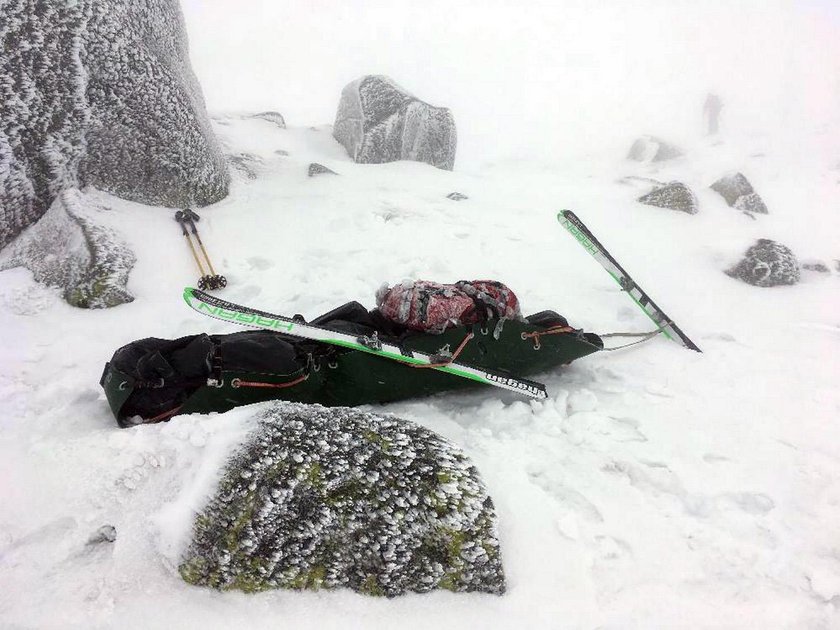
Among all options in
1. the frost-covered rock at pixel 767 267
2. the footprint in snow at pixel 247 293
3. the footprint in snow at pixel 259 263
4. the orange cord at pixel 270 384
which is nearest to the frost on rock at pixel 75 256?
the footprint in snow at pixel 247 293

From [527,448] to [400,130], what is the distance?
13.1 meters

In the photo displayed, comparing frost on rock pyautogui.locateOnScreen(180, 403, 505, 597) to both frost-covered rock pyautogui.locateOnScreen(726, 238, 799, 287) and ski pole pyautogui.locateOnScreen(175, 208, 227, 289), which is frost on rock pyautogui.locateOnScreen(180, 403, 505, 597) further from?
frost-covered rock pyautogui.locateOnScreen(726, 238, 799, 287)

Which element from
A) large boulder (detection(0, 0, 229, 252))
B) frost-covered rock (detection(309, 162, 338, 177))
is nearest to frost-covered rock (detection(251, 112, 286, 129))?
frost-covered rock (detection(309, 162, 338, 177))

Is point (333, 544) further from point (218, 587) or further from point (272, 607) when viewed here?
point (218, 587)

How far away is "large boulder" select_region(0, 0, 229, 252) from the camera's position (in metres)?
6.53

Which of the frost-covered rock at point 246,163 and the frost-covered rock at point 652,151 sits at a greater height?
the frost-covered rock at point 652,151

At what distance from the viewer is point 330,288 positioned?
6.72 meters

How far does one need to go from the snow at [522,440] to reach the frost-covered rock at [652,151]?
39.0 ft

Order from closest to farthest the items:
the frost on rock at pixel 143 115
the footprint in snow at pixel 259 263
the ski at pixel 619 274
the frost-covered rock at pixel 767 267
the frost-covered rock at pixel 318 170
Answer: the ski at pixel 619 274, the footprint in snow at pixel 259 263, the frost on rock at pixel 143 115, the frost-covered rock at pixel 767 267, the frost-covered rock at pixel 318 170

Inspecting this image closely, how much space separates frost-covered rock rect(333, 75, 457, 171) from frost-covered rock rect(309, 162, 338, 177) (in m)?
3.14

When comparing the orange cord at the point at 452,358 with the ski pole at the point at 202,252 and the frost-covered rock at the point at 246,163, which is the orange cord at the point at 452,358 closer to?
the ski pole at the point at 202,252

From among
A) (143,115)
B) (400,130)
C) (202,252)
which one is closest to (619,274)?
(202,252)

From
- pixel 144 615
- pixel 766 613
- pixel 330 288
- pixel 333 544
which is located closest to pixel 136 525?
pixel 144 615

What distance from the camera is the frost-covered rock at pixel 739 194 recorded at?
1252cm
